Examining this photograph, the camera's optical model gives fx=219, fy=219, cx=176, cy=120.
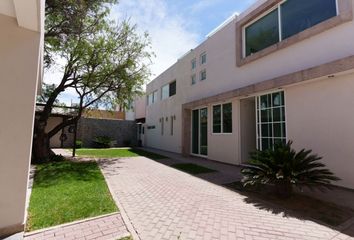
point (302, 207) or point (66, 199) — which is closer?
point (302, 207)

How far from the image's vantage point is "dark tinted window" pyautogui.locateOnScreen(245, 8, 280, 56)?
9297mm

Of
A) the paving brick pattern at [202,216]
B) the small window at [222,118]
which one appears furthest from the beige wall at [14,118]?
the small window at [222,118]

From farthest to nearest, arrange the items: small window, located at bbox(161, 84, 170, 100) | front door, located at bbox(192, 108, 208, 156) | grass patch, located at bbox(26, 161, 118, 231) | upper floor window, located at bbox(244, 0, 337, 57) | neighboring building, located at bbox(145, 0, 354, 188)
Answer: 1. small window, located at bbox(161, 84, 170, 100)
2. front door, located at bbox(192, 108, 208, 156)
3. upper floor window, located at bbox(244, 0, 337, 57)
4. neighboring building, located at bbox(145, 0, 354, 188)
5. grass patch, located at bbox(26, 161, 118, 231)

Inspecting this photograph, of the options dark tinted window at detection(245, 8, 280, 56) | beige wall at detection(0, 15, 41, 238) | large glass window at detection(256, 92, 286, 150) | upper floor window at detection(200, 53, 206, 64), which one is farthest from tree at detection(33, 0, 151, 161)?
large glass window at detection(256, 92, 286, 150)

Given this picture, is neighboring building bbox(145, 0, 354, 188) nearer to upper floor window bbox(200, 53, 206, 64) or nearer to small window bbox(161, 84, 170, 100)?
upper floor window bbox(200, 53, 206, 64)

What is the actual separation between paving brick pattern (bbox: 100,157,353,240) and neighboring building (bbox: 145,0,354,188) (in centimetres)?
363

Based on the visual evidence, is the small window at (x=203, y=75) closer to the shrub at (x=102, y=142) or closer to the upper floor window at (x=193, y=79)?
the upper floor window at (x=193, y=79)

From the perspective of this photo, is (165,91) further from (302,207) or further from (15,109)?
(15,109)

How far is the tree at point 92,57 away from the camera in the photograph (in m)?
9.92

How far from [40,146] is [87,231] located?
1039 cm

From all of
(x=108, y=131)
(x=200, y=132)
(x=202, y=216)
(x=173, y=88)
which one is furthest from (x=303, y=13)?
(x=108, y=131)

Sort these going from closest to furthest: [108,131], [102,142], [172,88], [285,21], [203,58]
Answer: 1. [285,21]
2. [203,58]
3. [172,88]
4. [102,142]
5. [108,131]

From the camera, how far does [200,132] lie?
47.6 ft

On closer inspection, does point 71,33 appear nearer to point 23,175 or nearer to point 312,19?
point 23,175
